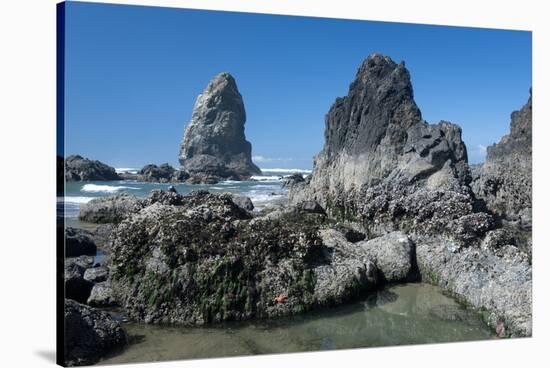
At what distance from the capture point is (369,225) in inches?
482

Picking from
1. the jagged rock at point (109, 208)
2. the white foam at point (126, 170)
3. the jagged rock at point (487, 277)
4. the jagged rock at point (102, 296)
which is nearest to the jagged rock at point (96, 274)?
the jagged rock at point (102, 296)

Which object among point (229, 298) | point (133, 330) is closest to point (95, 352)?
point (133, 330)

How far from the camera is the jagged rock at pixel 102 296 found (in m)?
9.88

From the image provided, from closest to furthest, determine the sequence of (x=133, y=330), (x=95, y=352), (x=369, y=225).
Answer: (x=95, y=352), (x=133, y=330), (x=369, y=225)

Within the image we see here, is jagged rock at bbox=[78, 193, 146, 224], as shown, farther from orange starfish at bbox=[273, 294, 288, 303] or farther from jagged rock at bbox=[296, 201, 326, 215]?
jagged rock at bbox=[296, 201, 326, 215]

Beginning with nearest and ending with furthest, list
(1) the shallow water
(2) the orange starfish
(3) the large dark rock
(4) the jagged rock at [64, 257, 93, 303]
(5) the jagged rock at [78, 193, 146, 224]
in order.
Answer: (3) the large dark rock
(1) the shallow water
(5) the jagged rock at [78, 193, 146, 224]
(4) the jagged rock at [64, 257, 93, 303]
(2) the orange starfish

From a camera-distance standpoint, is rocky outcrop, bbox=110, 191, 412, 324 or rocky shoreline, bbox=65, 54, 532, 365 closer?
rocky outcrop, bbox=110, 191, 412, 324

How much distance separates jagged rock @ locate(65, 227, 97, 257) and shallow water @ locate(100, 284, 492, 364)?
5.05 feet

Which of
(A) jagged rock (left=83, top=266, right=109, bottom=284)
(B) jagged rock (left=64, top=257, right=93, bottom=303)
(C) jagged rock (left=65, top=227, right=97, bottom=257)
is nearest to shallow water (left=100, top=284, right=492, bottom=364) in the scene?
(B) jagged rock (left=64, top=257, right=93, bottom=303)

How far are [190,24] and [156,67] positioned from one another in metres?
0.88

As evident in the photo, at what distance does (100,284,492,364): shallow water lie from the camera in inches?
360

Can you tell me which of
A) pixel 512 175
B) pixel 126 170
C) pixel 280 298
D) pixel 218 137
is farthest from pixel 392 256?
pixel 126 170

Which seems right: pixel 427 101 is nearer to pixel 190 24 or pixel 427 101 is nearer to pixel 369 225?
pixel 369 225

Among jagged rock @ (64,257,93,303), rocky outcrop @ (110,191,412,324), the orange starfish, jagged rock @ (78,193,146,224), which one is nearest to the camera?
jagged rock @ (78,193,146,224)
